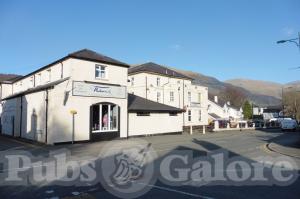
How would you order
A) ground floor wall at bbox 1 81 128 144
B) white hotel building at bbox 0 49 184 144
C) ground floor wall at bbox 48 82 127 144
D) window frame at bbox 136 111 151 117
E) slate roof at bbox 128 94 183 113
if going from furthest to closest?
1. window frame at bbox 136 111 151 117
2. slate roof at bbox 128 94 183 113
3. white hotel building at bbox 0 49 184 144
4. ground floor wall at bbox 1 81 128 144
5. ground floor wall at bbox 48 82 127 144

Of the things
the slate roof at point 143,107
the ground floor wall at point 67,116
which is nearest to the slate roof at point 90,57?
the ground floor wall at point 67,116

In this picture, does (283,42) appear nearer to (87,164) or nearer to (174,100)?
(87,164)

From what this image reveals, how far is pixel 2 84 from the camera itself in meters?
43.2

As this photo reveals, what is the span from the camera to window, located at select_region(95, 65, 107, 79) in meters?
26.4

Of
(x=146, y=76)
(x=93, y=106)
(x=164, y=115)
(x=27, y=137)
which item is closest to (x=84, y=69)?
(x=93, y=106)

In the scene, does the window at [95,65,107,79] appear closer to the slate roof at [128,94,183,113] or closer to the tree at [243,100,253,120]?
the slate roof at [128,94,183,113]

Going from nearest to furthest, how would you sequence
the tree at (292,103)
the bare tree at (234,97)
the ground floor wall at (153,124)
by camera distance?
the ground floor wall at (153,124) → the tree at (292,103) → the bare tree at (234,97)

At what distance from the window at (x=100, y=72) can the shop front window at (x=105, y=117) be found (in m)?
2.51

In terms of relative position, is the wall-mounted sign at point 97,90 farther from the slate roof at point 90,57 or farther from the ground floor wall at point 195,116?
the ground floor wall at point 195,116

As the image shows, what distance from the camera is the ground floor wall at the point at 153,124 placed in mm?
30000

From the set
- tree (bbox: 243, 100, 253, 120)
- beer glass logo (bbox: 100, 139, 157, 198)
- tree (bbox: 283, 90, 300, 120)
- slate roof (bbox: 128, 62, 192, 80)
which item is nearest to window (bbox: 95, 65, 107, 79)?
beer glass logo (bbox: 100, 139, 157, 198)

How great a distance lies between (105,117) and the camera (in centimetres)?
2706

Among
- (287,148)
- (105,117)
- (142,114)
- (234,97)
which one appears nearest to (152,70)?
(142,114)

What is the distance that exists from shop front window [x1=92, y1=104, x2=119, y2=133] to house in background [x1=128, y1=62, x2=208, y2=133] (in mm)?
20385
